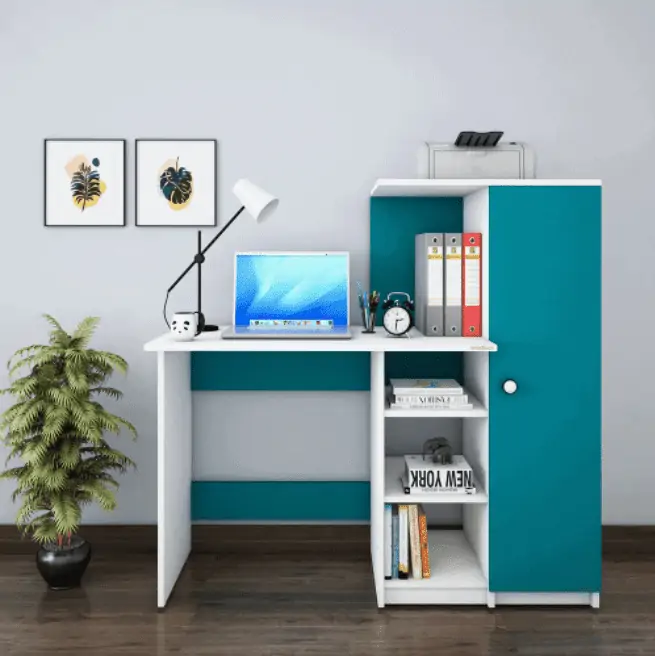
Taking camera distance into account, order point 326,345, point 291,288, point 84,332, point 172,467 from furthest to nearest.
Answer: point 291,288, point 84,332, point 172,467, point 326,345

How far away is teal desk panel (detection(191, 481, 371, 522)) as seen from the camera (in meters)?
3.02

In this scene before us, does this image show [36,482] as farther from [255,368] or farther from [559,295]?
[559,295]

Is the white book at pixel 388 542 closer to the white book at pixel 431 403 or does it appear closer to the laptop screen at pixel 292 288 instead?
the white book at pixel 431 403

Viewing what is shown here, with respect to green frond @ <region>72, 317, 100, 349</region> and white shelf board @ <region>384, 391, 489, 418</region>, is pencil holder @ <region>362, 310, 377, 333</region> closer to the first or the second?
white shelf board @ <region>384, 391, 489, 418</region>

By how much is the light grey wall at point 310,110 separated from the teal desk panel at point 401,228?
3.2 inches

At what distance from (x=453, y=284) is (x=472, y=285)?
2.6 inches

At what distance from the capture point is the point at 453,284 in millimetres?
2555

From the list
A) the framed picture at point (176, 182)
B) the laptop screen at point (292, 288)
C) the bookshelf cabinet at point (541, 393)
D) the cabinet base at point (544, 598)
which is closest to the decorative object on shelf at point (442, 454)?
the bookshelf cabinet at point (541, 393)

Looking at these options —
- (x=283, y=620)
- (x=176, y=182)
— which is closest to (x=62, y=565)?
(x=283, y=620)

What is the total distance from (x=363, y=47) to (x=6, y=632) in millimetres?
2469

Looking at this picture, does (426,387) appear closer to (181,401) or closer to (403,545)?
(403,545)

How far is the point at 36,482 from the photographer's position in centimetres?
256

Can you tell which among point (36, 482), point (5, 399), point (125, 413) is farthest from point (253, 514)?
point (5, 399)

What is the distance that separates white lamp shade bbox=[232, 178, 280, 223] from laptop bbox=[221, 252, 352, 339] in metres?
0.26
